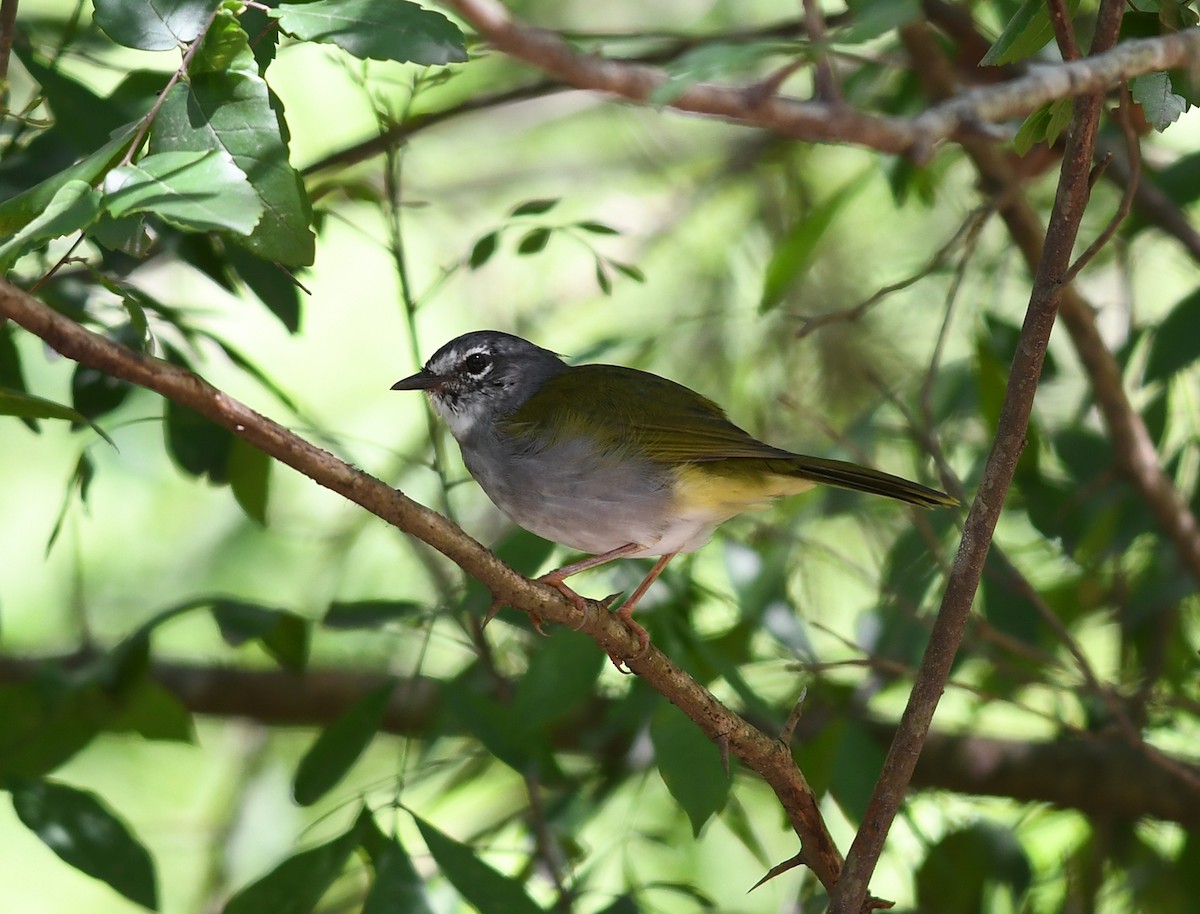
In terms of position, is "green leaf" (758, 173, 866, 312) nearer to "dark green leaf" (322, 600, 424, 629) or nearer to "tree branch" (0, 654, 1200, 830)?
"tree branch" (0, 654, 1200, 830)

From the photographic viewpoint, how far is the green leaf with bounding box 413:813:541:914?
287 centimetres

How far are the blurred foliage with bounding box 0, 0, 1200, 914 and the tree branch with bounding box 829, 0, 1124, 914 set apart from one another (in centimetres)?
9

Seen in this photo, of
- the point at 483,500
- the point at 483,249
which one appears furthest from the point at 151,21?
the point at 483,500

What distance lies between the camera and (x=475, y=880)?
2902mm

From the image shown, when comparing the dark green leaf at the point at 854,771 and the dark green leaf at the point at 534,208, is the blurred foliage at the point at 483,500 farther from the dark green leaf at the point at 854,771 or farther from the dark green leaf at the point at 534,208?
the dark green leaf at the point at 534,208

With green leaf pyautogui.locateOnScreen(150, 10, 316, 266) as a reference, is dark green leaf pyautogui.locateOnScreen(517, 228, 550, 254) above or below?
above

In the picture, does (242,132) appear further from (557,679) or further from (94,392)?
(557,679)

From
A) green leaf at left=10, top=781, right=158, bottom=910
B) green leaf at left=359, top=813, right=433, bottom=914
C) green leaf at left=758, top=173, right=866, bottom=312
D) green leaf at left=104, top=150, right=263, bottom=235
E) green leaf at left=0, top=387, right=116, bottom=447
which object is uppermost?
green leaf at left=758, top=173, right=866, bottom=312

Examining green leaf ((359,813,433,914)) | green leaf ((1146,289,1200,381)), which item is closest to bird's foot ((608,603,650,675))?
green leaf ((359,813,433,914))

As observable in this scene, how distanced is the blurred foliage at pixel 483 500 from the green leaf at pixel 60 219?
0.01 meters

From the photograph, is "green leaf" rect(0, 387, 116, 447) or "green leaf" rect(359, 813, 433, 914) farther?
"green leaf" rect(359, 813, 433, 914)

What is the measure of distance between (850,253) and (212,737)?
385cm

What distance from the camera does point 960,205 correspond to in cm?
612

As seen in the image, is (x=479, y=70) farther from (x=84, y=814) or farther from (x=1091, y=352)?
(x=84, y=814)
